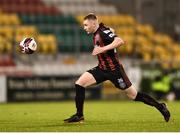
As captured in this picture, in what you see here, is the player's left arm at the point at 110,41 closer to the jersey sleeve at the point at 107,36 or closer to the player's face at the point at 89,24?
the jersey sleeve at the point at 107,36

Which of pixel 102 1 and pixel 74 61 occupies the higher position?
pixel 102 1

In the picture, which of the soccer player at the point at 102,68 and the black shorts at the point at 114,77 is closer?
the soccer player at the point at 102,68

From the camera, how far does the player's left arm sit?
10.6 meters

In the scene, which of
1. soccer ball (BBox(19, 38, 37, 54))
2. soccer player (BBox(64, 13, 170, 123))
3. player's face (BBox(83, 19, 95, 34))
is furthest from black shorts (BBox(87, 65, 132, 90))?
soccer ball (BBox(19, 38, 37, 54))

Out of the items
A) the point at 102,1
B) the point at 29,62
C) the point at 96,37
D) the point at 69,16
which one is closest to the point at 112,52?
the point at 96,37

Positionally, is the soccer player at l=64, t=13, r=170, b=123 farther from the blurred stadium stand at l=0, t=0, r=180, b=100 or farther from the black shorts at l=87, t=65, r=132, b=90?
the blurred stadium stand at l=0, t=0, r=180, b=100

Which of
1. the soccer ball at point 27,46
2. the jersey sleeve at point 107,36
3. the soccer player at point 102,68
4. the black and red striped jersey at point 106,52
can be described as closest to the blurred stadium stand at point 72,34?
the soccer ball at point 27,46

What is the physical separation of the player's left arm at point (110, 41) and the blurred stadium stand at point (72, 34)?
12717mm

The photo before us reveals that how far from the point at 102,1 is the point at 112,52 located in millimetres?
20763

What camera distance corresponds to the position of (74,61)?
85.1 ft

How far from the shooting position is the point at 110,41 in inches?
432

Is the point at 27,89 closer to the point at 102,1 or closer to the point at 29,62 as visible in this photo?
the point at 29,62

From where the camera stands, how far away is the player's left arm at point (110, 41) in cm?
1065

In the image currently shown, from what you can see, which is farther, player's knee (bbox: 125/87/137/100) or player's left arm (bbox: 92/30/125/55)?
player's knee (bbox: 125/87/137/100)
